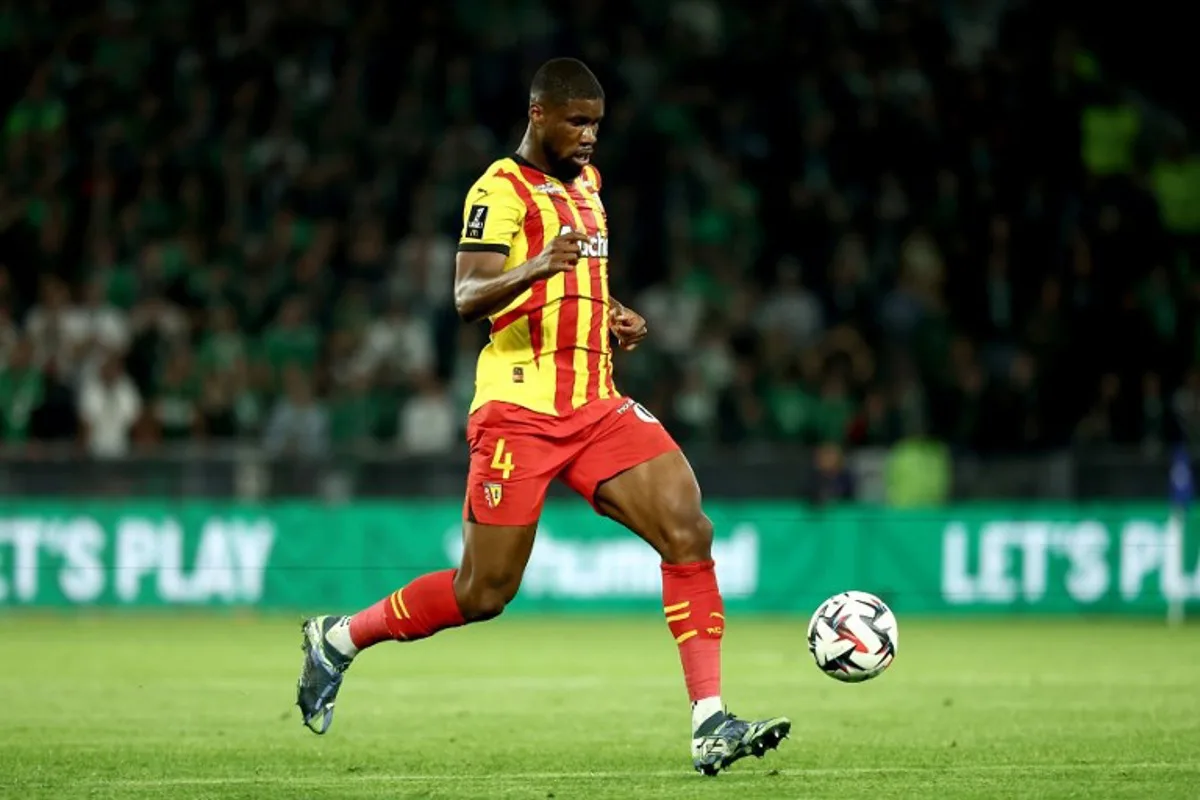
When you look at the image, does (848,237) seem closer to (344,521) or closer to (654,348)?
(654,348)

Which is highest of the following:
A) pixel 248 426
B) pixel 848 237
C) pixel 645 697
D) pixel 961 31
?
pixel 961 31

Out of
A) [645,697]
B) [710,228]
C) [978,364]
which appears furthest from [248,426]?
[645,697]

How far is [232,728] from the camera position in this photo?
31.7 feet

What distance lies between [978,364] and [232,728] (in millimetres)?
11473

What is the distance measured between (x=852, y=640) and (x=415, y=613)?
69.9 inches

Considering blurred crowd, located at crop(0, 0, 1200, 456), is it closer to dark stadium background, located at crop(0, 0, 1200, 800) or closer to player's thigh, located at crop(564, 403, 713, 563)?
dark stadium background, located at crop(0, 0, 1200, 800)

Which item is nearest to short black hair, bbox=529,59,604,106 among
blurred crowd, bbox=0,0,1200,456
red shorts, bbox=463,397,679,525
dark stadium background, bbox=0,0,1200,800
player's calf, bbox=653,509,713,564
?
red shorts, bbox=463,397,679,525

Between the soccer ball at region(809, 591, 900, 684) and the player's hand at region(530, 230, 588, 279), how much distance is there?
6.44 feet

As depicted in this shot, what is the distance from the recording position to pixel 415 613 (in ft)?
27.0

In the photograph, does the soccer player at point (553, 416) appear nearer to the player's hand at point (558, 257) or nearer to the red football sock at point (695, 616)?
the red football sock at point (695, 616)

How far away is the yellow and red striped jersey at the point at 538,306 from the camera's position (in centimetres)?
799

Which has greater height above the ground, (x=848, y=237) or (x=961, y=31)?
(x=961, y=31)

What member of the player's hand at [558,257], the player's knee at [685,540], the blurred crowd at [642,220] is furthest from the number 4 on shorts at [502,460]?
the blurred crowd at [642,220]

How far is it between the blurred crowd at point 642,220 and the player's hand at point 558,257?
37.1ft
